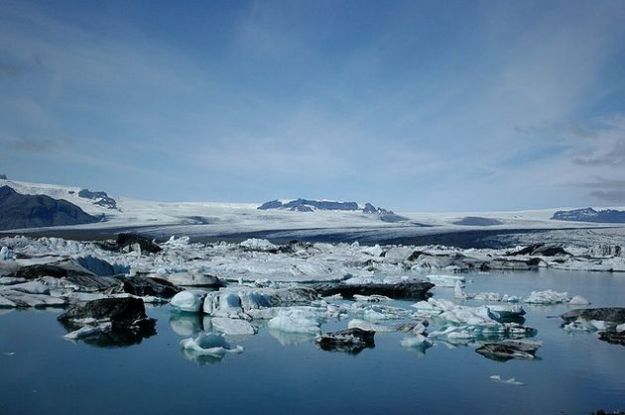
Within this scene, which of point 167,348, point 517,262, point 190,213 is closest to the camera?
point 167,348

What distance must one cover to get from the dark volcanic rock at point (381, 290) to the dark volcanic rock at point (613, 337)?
15.7 ft

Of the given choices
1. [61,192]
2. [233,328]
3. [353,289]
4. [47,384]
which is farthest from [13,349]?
[61,192]

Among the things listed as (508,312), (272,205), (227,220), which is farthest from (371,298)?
(272,205)

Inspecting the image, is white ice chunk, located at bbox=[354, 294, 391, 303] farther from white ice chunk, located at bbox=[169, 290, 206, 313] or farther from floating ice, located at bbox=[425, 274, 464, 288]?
white ice chunk, located at bbox=[169, 290, 206, 313]

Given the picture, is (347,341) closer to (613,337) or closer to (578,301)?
(613,337)

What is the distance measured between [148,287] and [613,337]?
8169 millimetres

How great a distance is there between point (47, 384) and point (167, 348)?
1.87m

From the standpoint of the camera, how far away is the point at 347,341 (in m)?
7.29

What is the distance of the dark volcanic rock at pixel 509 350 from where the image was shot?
268 inches

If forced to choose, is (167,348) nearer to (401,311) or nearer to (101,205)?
(401,311)

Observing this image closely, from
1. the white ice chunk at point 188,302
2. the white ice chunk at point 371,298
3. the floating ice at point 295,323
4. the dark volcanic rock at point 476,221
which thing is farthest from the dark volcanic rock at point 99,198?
the floating ice at point 295,323

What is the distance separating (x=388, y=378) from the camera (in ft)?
19.1

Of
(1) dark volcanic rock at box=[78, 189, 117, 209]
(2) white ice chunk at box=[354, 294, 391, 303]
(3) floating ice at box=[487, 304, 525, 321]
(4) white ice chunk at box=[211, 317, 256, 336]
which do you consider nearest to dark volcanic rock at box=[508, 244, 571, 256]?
(2) white ice chunk at box=[354, 294, 391, 303]

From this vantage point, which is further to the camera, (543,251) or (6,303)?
(543,251)
